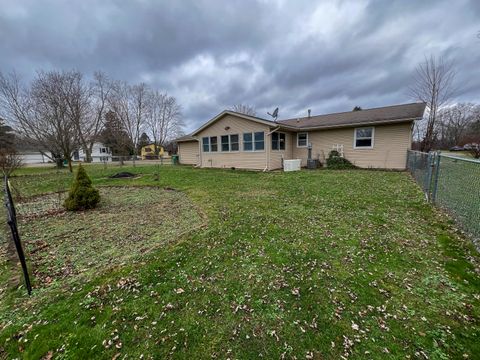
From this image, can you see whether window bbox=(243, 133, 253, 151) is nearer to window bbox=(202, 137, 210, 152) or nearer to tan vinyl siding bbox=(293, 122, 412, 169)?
window bbox=(202, 137, 210, 152)

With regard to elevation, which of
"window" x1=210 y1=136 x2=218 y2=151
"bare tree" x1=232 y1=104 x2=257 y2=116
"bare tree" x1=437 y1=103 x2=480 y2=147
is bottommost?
"window" x1=210 y1=136 x2=218 y2=151

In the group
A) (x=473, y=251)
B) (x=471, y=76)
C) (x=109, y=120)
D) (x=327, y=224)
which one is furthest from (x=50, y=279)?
(x=109, y=120)

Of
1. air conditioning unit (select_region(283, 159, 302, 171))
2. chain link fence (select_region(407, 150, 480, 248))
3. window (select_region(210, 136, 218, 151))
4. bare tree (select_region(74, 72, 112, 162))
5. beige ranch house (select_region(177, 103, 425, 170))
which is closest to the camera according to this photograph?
chain link fence (select_region(407, 150, 480, 248))

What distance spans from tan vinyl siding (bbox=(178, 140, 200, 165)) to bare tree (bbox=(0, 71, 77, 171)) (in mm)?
10008

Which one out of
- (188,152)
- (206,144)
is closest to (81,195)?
(206,144)

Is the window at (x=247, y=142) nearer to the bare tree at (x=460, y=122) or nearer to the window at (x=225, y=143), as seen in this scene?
the window at (x=225, y=143)

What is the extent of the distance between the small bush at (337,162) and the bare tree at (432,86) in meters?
6.27

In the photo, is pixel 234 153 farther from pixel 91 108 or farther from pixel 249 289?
pixel 91 108

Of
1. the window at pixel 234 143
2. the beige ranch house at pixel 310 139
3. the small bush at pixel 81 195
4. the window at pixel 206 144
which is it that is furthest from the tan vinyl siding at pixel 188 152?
the small bush at pixel 81 195

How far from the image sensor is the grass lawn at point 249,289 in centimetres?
176

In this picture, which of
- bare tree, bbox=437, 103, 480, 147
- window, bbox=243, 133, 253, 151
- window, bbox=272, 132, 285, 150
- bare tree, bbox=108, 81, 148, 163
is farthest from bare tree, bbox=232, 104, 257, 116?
bare tree, bbox=437, 103, 480, 147

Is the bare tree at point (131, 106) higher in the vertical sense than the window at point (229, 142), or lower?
higher

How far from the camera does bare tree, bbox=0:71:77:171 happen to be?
59.5 ft

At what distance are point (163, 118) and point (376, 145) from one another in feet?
113
